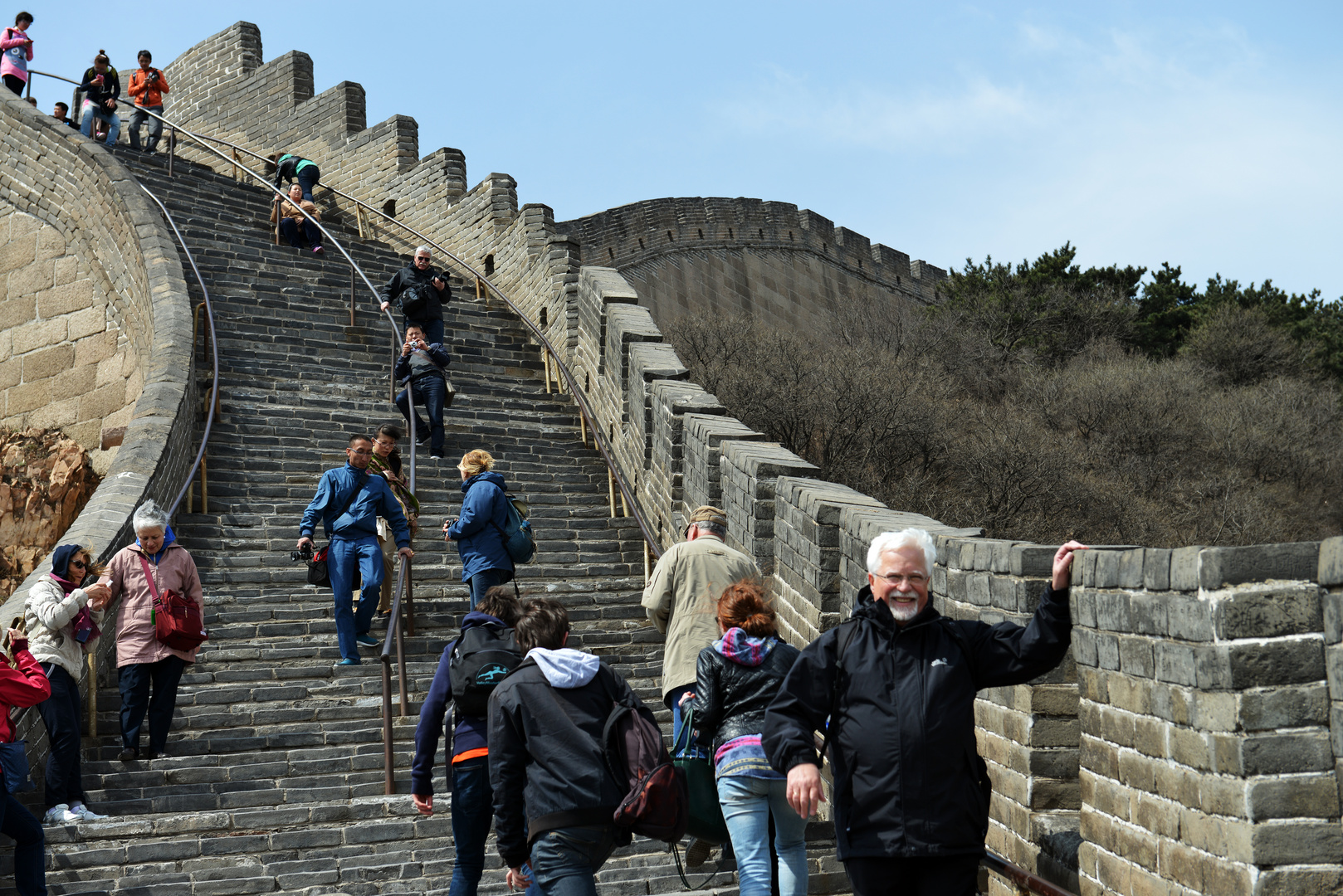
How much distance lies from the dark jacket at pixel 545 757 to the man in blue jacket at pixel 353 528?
4.19m

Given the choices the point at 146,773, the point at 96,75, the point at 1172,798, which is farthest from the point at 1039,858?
the point at 96,75

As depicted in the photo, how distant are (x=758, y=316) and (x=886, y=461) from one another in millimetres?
12159

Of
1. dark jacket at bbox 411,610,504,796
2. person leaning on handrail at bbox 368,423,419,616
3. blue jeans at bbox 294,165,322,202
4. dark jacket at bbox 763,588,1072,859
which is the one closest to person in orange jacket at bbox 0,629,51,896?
dark jacket at bbox 411,610,504,796

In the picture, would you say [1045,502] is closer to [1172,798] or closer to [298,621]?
[298,621]

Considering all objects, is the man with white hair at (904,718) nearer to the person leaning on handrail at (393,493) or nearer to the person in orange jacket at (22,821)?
the person in orange jacket at (22,821)

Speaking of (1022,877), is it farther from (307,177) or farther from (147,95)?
(147,95)

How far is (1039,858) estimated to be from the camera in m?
4.77

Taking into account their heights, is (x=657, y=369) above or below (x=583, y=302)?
below

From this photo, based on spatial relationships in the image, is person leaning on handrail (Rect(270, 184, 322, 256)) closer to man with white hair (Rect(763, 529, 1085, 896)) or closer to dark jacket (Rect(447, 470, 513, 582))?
dark jacket (Rect(447, 470, 513, 582))

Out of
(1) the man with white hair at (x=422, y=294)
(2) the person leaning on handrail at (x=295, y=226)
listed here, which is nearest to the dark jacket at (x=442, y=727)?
(1) the man with white hair at (x=422, y=294)

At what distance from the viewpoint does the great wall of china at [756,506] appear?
3.46 metres

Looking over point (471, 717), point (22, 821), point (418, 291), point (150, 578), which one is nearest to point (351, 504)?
point (150, 578)

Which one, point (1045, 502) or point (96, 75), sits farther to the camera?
point (96, 75)

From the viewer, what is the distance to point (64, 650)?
21.9 ft
